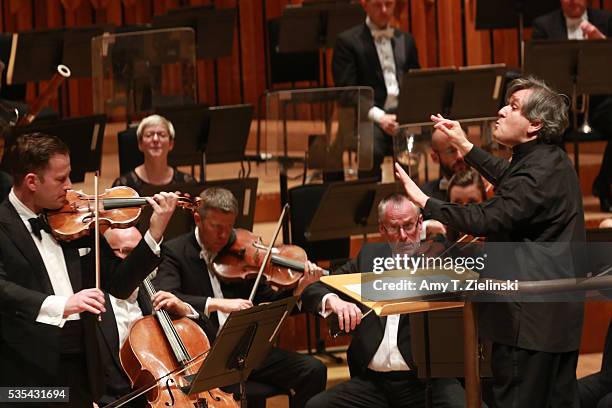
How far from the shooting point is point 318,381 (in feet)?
15.4

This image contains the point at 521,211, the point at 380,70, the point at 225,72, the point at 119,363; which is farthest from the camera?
the point at 225,72

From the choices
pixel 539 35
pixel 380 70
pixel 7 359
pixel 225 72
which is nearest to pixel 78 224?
pixel 7 359

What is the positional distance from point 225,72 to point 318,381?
4.63 meters

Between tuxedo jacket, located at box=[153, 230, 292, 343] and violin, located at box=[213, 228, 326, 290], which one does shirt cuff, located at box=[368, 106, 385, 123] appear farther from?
tuxedo jacket, located at box=[153, 230, 292, 343]

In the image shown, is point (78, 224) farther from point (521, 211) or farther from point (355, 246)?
point (355, 246)

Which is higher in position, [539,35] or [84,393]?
[539,35]

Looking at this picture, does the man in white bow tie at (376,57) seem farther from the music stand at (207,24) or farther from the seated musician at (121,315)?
the seated musician at (121,315)

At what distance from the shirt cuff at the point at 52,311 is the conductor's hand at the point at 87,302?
0.04 meters

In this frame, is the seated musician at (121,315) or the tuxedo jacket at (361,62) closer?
the seated musician at (121,315)

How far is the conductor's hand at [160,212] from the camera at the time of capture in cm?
369

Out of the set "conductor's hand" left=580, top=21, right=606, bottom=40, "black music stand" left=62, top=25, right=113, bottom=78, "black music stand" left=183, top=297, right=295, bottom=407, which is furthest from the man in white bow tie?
"black music stand" left=183, top=297, right=295, bottom=407

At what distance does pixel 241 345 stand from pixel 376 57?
10.5 ft

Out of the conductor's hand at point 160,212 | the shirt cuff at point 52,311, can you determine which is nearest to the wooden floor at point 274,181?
the conductor's hand at point 160,212

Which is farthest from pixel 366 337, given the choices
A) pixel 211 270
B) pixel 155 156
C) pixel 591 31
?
pixel 591 31
